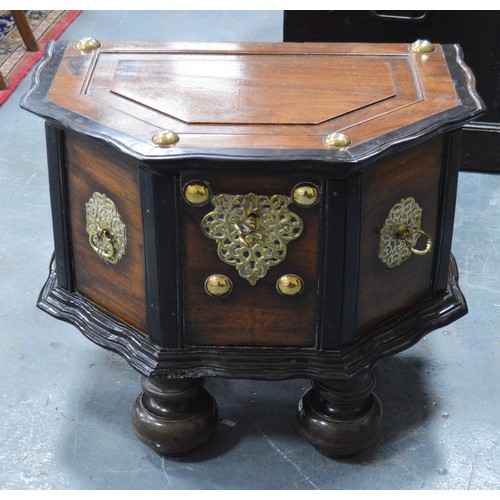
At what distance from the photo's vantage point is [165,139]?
64.2 inches

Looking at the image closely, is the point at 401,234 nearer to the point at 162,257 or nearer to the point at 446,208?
the point at 446,208

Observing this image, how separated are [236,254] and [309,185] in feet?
0.58

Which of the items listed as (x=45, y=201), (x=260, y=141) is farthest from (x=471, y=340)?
(x=45, y=201)

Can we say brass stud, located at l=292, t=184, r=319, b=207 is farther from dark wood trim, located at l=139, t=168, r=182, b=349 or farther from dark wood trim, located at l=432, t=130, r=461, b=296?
dark wood trim, located at l=432, t=130, r=461, b=296

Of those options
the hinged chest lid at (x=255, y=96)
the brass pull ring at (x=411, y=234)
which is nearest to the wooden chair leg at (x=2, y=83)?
the hinged chest lid at (x=255, y=96)

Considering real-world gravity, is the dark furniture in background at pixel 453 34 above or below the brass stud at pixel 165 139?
below

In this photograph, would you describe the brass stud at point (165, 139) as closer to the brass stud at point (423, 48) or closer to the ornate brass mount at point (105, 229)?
the ornate brass mount at point (105, 229)

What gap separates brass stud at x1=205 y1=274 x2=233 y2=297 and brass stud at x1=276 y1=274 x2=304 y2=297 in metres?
0.09

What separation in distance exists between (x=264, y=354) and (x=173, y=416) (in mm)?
244

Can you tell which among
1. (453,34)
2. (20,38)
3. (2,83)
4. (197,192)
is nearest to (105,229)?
(197,192)

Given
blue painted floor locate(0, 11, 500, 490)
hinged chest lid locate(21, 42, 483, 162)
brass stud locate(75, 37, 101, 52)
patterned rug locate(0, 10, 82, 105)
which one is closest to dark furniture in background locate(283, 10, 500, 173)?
blue painted floor locate(0, 11, 500, 490)

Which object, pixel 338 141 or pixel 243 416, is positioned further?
pixel 243 416

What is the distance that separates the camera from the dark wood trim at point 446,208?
1793mm

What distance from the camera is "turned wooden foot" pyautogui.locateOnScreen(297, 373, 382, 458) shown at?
6.19 feet
